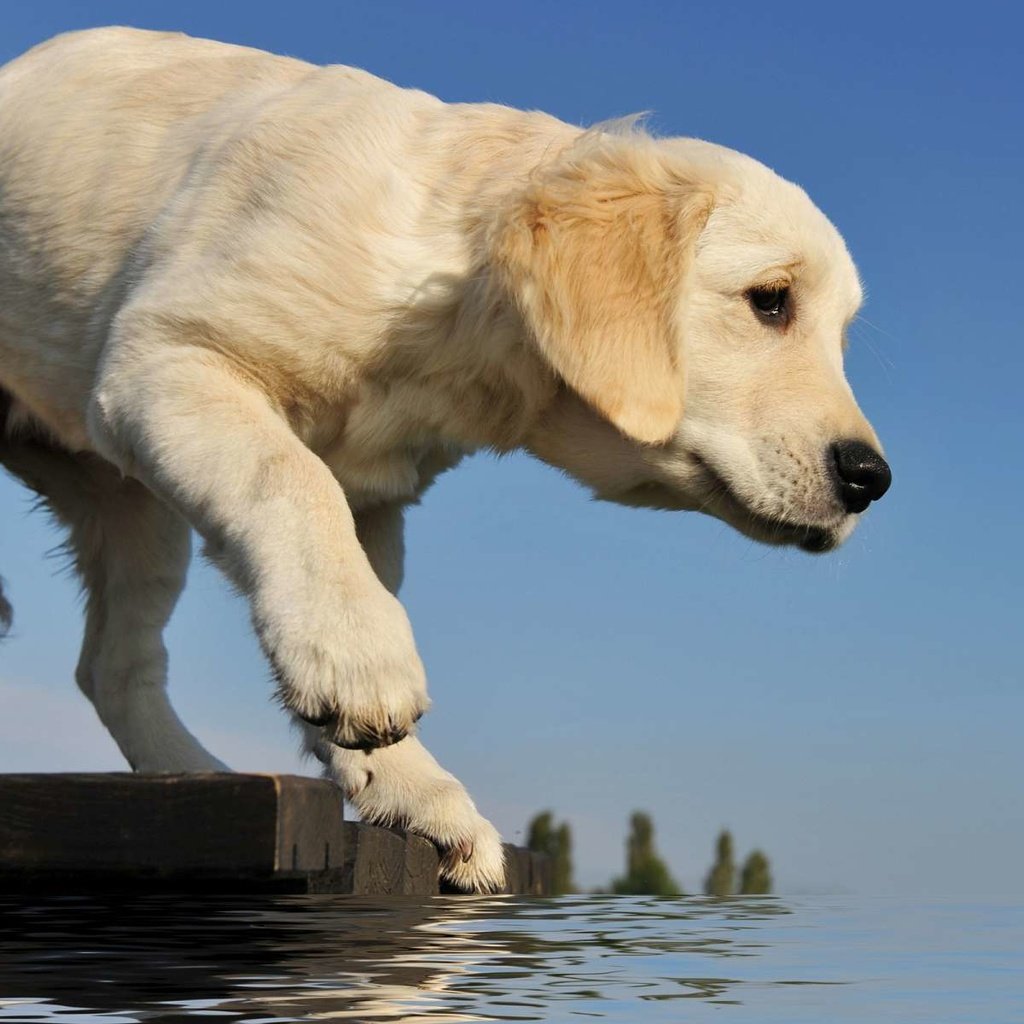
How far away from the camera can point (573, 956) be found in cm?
291

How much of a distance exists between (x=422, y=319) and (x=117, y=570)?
7.66 feet

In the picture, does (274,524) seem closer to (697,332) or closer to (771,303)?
(697,332)

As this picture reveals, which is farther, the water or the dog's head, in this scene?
the dog's head

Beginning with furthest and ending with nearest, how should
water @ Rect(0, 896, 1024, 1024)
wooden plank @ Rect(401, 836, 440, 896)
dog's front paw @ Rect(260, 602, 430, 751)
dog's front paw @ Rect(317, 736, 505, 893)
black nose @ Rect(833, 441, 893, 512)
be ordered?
dog's front paw @ Rect(317, 736, 505, 893), wooden plank @ Rect(401, 836, 440, 896), black nose @ Rect(833, 441, 893, 512), dog's front paw @ Rect(260, 602, 430, 751), water @ Rect(0, 896, 1024, 1024)

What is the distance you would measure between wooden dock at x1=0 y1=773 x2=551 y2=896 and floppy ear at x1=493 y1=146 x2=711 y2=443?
52.0 inches

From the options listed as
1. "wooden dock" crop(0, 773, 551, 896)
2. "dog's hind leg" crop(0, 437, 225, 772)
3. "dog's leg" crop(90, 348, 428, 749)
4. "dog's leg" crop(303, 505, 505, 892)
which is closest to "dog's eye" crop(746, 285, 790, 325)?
"dog's leg" crop(90, 348, 428, 749)

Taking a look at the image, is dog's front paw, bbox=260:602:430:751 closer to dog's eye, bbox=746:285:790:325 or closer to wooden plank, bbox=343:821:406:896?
wooden plank, bbox=343:821:406:896

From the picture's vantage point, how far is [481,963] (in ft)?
9.01

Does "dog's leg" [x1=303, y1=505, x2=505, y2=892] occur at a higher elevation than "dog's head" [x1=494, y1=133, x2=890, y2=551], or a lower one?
lower

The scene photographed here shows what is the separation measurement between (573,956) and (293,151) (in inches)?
97.7

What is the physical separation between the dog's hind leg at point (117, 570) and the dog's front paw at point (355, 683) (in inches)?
107

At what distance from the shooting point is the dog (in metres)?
4.08

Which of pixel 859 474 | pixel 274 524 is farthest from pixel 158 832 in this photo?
pixel 859 474

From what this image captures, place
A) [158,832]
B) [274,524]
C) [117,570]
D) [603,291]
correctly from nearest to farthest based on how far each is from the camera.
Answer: [158,832]
[274,524]
[603,291]
[117,570]
